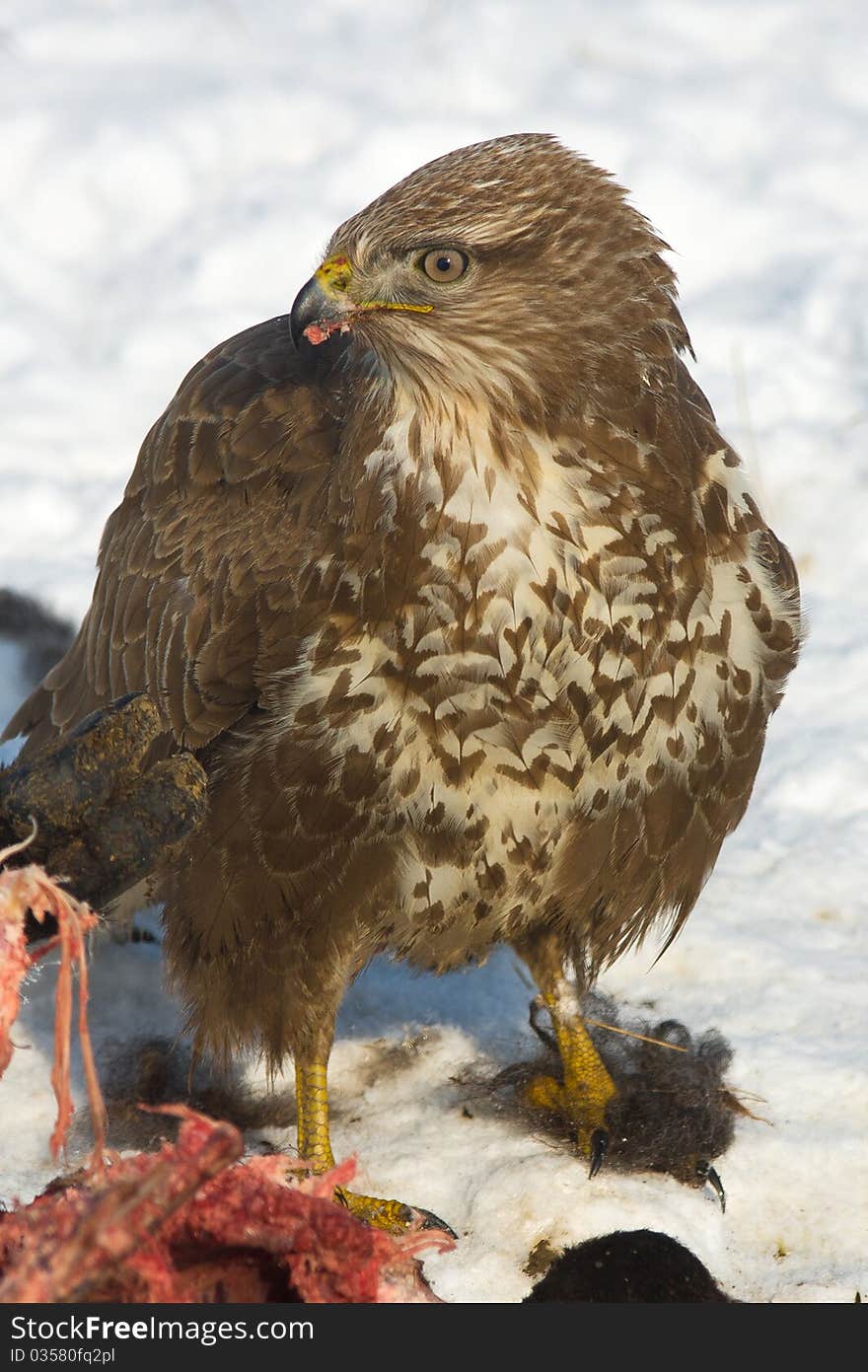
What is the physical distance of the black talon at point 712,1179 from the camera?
338 cm

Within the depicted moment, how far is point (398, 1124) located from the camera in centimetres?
369

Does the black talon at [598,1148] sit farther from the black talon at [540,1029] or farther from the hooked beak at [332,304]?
the hooked beak at [332,304]

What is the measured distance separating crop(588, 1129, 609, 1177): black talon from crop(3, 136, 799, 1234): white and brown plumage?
19.4 inches

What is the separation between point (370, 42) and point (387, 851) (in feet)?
22.3

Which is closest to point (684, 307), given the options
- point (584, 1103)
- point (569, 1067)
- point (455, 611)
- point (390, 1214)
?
point (569, 1067)

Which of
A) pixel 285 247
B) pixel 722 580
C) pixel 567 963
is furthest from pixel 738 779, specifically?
pixel 285 247

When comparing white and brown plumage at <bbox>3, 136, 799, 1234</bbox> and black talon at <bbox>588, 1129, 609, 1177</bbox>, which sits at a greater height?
white and brown plumage at <bbox>3, 136, 799, 1234</bbox>

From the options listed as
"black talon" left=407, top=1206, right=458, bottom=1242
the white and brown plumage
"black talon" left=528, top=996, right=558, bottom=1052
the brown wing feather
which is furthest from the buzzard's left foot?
the brown wing feather

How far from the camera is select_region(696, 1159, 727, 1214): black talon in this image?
3.38 meters

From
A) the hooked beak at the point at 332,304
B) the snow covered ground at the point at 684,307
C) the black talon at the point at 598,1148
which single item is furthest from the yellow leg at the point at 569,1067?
the hooked beak at the point at 332,304

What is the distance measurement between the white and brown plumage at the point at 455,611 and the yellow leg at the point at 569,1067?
38 cm

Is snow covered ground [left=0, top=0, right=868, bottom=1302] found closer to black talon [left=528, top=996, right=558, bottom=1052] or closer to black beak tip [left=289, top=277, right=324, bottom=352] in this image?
black talon [left=528, top=996, right=558, bottom=1052]

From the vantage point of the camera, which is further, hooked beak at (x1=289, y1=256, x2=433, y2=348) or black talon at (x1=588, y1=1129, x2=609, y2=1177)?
black talon at (x1=588, y1=1129, x2=609, y2=1177)

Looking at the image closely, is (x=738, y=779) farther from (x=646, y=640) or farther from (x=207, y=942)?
(x=207, y=942)
